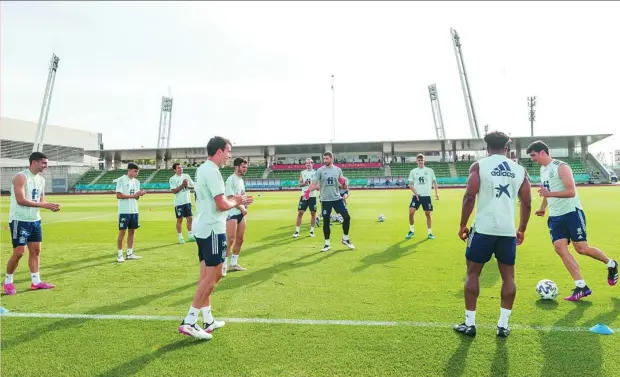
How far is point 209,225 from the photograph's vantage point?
432 cm

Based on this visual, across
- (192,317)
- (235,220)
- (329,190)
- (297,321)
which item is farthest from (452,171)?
(192,317)

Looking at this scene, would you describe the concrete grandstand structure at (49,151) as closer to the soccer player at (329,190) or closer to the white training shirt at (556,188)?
the soccer player at (329,190)

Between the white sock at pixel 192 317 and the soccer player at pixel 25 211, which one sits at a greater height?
the soccer player at pixel 25 211

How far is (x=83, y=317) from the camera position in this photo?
4.96 metres

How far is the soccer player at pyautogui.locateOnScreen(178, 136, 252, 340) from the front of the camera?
4.22 metres

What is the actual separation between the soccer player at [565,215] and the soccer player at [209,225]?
4570 mm

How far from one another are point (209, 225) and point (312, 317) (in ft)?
5.85

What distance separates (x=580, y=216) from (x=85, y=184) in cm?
6714

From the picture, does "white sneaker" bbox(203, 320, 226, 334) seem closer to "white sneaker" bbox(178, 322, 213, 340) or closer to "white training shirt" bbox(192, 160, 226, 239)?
"white sneaker" bbox(178, 322, 213, 340)

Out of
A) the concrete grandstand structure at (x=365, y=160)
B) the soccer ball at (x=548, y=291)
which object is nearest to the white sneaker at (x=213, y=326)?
Result: the soccer ball at (x=548, y=291)

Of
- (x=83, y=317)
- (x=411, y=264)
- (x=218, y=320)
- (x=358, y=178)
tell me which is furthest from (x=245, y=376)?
(x=358, y=178)

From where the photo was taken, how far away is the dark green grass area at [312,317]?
3.60m

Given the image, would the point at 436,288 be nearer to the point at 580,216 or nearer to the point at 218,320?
the point at 580,216

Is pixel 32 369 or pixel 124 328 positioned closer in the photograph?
pixel 32 369
